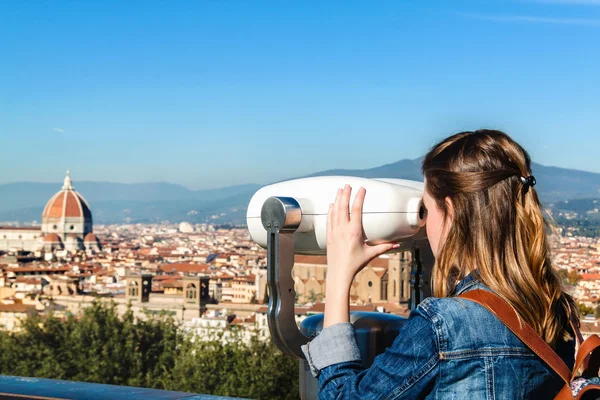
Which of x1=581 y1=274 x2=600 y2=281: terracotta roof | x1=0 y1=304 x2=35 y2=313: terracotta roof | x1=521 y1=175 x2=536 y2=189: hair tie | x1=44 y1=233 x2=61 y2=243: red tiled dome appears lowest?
x1=0 y1=304 x2=35 y2=313: terracotta roof

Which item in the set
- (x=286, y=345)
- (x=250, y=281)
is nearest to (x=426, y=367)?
(x=286, y=345)

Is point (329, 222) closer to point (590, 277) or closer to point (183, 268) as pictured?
point (590, 277)

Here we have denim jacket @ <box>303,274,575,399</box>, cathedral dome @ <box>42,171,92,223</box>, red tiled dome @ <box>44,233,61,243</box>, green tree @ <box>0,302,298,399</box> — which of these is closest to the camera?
denim jacket @ <box>303,274,575,399</box>

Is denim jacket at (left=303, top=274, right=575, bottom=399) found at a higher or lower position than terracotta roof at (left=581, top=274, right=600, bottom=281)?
higher

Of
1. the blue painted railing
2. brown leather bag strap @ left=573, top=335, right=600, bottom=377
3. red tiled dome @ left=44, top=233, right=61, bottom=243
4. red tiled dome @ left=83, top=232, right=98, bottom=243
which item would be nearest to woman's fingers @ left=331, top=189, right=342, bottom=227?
brown leather bag strap @ left=573, top=335, right=600, bottom=377

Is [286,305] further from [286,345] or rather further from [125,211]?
[125,211]

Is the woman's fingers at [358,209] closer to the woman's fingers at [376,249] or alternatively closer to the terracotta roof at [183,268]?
the woman's fingers at [376,249]

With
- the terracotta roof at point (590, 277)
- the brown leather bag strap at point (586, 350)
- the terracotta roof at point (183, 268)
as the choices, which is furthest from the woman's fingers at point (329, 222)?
the terracotta roof at point (183, 268)

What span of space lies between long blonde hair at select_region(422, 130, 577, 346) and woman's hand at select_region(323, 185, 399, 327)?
102mm

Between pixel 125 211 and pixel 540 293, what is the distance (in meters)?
138

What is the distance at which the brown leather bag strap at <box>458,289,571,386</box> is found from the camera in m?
0.71

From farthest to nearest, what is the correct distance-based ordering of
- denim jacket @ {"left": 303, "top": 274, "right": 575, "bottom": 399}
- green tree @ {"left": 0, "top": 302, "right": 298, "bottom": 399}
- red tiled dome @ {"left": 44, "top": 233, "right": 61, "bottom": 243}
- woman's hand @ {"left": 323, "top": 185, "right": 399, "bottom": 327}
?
red tiled dome @ {"left": 44, "top": 233, "right": 61, "bottom": 243}, green tree @ {"left": 0, "top": 302, "right": 298, "bottom": 399}, woman's hand @ {"left": 323, "top": 185, "right": 399, "bottom": 327}, denim jacket @ {"left": 303, "top": 274, "right": 575, "bottom": 399}

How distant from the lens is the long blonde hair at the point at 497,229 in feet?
2.42

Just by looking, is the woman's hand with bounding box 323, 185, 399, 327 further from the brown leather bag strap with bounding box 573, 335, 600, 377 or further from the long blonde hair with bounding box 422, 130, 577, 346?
the brown leather bag strap with bounding box 573, 335, 600, 377
